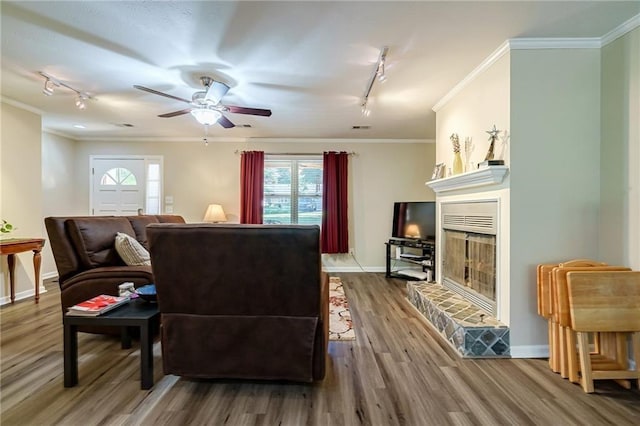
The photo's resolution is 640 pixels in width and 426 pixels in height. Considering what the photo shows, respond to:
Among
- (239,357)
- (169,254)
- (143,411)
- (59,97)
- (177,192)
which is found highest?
(59,97)

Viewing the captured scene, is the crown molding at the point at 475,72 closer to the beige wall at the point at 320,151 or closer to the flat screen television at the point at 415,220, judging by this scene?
the flat screen television at the point at 415,220

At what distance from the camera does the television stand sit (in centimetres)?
475

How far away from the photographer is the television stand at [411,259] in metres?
4.75

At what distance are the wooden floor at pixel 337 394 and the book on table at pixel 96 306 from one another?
19.6 inches

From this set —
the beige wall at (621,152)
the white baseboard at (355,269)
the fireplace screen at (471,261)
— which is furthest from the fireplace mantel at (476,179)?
the white baseboard at (355,269)

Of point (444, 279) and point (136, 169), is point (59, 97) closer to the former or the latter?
point (136, 169)

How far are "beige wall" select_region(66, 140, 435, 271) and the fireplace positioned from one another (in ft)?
7.13

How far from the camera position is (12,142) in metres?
3.97

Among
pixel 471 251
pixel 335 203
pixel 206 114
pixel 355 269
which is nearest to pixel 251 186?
pixel 335 203

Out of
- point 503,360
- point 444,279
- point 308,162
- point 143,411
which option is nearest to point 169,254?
point 143,411

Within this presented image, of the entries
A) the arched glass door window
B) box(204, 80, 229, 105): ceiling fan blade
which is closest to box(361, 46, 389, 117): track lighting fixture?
box(204, 80, 229, 105): ceiling fan blade

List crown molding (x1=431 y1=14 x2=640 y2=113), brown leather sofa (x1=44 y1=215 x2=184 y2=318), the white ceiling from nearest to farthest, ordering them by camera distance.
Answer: the white ceiling → crown molding (x1=431 y1=14 x2=640 y2=113) → brown leather sofa (x1=44 y1=215 x2=184 y2=318)

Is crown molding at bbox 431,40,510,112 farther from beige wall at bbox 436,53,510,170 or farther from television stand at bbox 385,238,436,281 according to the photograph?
television stand at bbox 385,238,436,281

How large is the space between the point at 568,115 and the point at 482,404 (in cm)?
227
